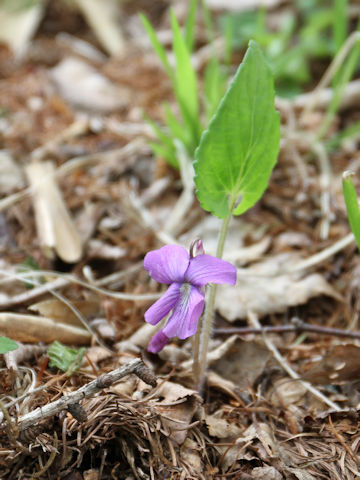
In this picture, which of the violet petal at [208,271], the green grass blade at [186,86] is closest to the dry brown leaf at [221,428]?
the violet petal at [208,271]

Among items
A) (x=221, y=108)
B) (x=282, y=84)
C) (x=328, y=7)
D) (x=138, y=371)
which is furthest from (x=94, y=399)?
(x=328, y=7)

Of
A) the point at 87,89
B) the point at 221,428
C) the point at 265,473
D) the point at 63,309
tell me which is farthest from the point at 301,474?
the point at 87,89

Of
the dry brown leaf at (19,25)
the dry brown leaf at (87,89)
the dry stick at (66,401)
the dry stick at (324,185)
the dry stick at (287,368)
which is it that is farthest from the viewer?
the dry brown leaf at (19,25)

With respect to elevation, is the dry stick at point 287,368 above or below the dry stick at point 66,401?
below

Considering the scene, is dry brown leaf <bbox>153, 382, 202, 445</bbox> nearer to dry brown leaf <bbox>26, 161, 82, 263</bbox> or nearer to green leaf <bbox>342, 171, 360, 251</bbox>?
green leaf <bbox>342, 171, 360, 251</bbox>

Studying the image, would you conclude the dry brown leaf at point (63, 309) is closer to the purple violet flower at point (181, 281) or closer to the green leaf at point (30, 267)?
the green leaf at point (30, 267)

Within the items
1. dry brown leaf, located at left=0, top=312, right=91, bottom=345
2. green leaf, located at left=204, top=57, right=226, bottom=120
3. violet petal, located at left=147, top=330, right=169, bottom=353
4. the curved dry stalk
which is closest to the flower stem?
violet petal, located at left=147, top=330, right=169, bottom=353

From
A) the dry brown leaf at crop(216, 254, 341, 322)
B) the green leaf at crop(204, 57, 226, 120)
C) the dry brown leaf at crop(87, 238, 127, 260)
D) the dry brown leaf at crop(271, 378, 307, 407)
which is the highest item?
the green leaf at crop(204, 57, 226, 120)

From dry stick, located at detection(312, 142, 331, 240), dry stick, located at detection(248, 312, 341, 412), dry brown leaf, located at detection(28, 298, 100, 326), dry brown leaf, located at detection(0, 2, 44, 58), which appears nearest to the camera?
dry stick, located at detection(248, 312, 341, 412)
